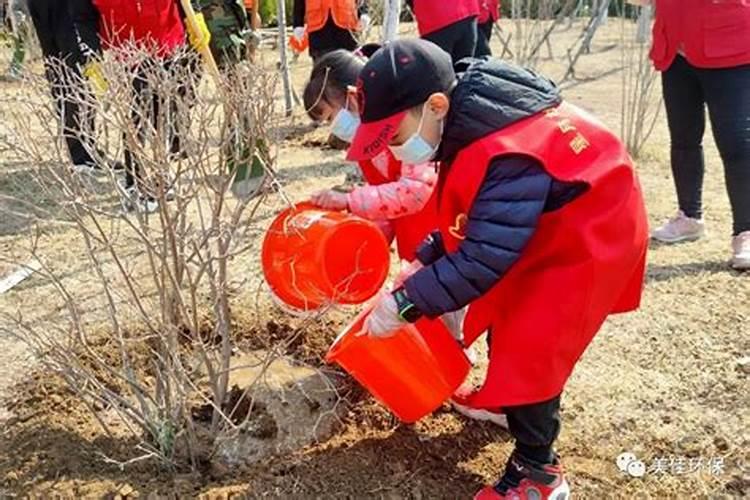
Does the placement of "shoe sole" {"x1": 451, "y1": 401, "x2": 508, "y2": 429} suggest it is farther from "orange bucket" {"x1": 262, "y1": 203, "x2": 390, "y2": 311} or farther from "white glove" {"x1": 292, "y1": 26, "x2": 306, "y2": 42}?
"white glove" {"x1": 292, "y1": 26, "x2": 306, "y2": 42}

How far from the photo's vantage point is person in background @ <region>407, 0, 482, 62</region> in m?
4.53

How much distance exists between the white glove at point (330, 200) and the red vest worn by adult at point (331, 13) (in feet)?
10.4

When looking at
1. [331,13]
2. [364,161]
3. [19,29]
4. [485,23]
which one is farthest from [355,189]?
[19,29]

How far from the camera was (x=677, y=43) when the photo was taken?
133 inches

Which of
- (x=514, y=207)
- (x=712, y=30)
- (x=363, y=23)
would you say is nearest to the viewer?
(x=514, y=207)

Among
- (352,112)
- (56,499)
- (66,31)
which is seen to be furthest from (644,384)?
(66,31)

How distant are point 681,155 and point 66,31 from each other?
11.0ft

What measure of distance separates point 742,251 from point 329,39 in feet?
9.96

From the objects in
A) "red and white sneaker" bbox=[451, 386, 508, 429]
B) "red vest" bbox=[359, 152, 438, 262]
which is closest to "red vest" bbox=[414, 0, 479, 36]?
"red vest" bbox=[359, 152, 438, 262]

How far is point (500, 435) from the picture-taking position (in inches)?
93.4

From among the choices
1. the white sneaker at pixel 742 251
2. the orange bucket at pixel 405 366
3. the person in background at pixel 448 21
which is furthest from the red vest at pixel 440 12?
the orange bucket at pixel 405 366

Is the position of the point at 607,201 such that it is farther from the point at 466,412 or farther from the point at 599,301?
the point at 466,412

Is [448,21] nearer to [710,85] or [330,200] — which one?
[710,85]

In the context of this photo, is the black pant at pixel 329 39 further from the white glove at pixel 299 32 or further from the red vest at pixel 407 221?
the red vest at pixel 407 221
